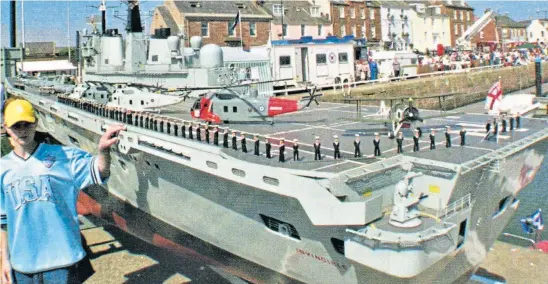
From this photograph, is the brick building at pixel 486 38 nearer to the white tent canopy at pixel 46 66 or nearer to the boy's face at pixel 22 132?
the white tent canopy at pixel 46 66

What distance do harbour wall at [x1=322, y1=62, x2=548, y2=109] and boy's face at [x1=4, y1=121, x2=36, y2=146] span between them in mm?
22201

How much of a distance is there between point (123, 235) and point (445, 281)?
26.2 ft

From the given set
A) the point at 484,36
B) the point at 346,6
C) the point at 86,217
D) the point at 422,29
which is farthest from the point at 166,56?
the point at 484,36

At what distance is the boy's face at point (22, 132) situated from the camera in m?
2.62

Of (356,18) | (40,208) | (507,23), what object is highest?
(507,23)

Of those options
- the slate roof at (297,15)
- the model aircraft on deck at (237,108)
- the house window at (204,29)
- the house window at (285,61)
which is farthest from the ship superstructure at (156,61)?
the slate roof at (297,15)

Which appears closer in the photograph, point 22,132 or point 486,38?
point 22,132

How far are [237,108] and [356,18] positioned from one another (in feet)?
116

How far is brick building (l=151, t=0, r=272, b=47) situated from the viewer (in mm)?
35125

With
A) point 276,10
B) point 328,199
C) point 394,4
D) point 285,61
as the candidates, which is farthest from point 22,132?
point 394,4

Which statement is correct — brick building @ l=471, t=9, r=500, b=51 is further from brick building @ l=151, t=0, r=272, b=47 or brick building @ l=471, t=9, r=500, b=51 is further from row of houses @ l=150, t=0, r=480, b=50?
brick building @ l=151, t=0, r=272, b=47

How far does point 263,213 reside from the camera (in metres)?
8.77

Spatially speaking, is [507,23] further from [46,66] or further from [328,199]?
[328,199]

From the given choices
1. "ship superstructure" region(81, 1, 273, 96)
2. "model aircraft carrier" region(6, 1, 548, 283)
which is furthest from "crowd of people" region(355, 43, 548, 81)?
"model aircraft carrier" region(6, 1, 548, 283)
